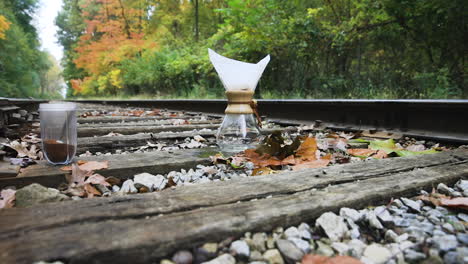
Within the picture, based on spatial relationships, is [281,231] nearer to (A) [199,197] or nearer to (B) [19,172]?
(A) [199,197]

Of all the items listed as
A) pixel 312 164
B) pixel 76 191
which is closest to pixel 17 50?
pixel 76 191

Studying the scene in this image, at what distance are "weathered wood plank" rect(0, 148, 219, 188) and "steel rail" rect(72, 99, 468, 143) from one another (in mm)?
1665

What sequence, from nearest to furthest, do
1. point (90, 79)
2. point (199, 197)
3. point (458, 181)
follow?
point (199, 197) → point (458, 181) → point (90, 79)

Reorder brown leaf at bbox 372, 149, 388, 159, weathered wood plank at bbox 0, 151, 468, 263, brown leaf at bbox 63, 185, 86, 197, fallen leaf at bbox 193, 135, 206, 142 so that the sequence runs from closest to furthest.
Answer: weathered wood plank at bbox 0, 151, 468, 263 < brown leaf at bbox 63, 185, 86, 197 < brown leaf at bbox 372, 149, 388, 159 < fallen leaf at bbox 193, 135, 206, 142

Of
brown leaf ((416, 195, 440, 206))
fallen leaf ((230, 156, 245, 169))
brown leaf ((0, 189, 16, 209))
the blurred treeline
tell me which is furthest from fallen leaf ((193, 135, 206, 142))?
the blurred treeline

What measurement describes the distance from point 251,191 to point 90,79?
91.6 feet

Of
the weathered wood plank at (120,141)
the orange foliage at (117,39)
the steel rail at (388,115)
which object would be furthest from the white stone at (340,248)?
the orange foliage at (117,39)

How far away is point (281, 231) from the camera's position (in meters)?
0.72

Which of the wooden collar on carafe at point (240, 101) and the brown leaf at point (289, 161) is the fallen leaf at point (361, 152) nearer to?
the brown leaf at point (289, 161)

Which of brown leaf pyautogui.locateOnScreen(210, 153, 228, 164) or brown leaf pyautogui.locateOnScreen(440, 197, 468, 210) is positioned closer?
brown leaf pyautogui.locateOnScreen(440, 197, 468, 210)

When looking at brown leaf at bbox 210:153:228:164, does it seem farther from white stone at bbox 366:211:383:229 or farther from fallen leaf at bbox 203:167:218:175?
white stone at bbox 366:211:383:229

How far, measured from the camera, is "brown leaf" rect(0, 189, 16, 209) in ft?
2.93

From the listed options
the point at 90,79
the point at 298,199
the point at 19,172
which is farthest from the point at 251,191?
the point at 90,79

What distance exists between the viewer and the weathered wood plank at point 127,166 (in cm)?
111
